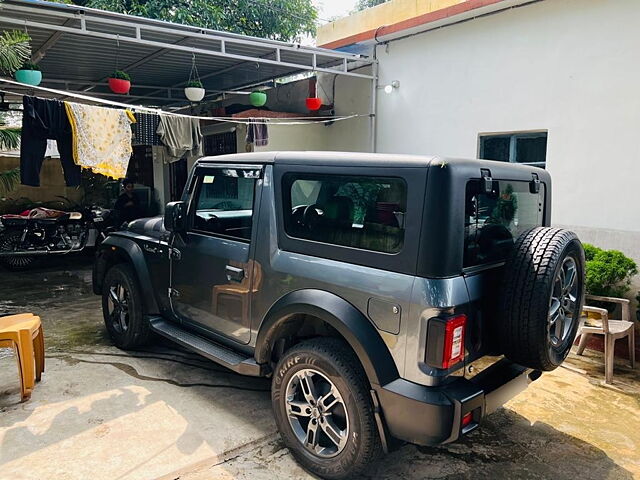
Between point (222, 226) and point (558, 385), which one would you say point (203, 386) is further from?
point (558, 385)

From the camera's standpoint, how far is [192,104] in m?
11.0

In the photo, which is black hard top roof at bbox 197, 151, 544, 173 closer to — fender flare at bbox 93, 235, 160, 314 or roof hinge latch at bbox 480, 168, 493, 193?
roof hinge latch at bbox 480, 168, 493, 193

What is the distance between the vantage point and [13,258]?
26.8 feet

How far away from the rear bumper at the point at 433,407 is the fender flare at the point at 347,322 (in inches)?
3.3

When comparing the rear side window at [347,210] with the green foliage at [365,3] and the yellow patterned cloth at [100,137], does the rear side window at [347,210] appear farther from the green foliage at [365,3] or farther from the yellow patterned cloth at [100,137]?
the green foliage at [365,3]

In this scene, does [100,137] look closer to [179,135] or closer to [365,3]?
[179,135]

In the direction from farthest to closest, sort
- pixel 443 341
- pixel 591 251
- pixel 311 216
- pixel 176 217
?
pixel 591 251 < pixel 176 217 < pixel 311 216 < pixel 443 341

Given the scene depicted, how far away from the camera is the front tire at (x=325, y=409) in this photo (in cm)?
238

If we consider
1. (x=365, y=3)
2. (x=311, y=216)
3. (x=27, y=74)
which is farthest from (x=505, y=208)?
(x=365, y=3)

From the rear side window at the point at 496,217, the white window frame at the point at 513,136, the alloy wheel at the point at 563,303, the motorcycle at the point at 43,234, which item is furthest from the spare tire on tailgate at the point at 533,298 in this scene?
the motorcycle at the point at 43,234

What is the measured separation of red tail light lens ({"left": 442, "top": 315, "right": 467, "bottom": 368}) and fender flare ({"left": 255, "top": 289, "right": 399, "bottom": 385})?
0.27 m

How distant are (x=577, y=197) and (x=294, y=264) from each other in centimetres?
398

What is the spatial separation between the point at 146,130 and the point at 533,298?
6746 millimetres

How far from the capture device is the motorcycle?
7.93m
